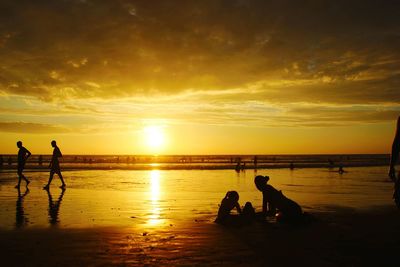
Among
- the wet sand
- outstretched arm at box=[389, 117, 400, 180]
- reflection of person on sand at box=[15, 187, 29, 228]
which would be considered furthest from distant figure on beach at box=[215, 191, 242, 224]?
reflection of person on sand at box=[15, 187, 29, 228]

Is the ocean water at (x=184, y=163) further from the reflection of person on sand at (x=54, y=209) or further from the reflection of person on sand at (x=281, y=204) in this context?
the reflection of person on sand at (x=281, y=204)

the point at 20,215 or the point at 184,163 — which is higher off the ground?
the point at 184,163

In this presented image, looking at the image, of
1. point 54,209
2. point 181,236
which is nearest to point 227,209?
point 181,236

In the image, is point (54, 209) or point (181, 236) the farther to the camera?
point (54, 209)

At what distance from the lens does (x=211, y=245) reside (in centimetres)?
830

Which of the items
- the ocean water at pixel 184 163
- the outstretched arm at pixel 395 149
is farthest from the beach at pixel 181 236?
the ocean water at pixel 184 163

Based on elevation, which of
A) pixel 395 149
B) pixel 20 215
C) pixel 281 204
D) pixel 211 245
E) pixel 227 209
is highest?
pixel 395 149

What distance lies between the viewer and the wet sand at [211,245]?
709 cm

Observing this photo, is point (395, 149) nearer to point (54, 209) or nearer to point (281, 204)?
point (281, 204)

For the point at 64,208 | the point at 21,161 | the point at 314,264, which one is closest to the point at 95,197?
the point at 64,208

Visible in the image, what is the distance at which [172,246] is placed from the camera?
8.20 meters

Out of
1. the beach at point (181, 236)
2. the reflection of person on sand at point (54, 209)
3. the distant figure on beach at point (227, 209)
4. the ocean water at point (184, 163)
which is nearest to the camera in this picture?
the beach at point (181, 236)

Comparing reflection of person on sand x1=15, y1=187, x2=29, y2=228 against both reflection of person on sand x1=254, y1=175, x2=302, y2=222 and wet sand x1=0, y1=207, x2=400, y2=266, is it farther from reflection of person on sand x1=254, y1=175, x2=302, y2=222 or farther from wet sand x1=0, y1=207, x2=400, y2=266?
reflection of person on sand x1=254, y1=175, x2=302, y2=222

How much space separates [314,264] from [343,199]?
35.6 ft
